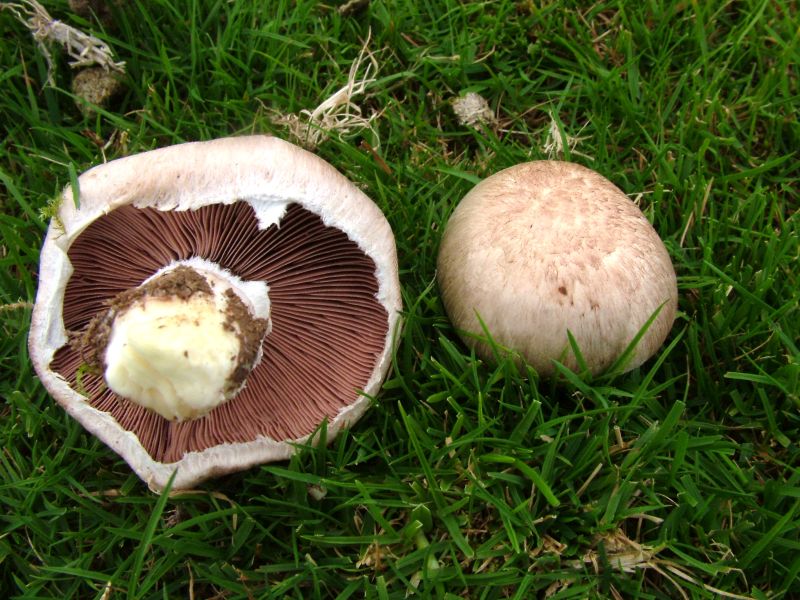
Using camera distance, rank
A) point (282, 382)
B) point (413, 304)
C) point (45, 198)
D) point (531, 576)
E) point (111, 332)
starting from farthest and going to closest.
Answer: point (45, 198), point (413, 304), point (282, 382), point (531, 576), point (111, 332)

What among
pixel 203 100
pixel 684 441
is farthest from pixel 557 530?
pixel 203 100

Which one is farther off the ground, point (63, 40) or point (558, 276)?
point (63, 40)

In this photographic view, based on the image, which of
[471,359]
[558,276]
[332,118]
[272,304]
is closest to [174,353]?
[272,304]

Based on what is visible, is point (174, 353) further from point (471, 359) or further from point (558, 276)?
point (558, 276)

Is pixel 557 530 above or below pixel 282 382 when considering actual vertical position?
below

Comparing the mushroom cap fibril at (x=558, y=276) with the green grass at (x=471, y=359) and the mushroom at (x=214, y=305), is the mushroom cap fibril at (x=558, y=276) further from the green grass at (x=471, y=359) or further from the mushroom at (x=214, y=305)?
the mushroom at (x=214, y=305)

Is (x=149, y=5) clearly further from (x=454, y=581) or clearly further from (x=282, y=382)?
(x=454, y=581)

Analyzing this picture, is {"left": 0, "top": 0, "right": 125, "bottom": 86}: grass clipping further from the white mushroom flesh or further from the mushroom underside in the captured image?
the white mushroom flesh
